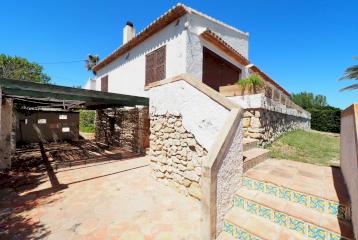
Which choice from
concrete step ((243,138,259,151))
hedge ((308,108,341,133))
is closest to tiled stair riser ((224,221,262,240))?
concrete step ((243,138,259,151))

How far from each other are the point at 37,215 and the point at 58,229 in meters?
0.85

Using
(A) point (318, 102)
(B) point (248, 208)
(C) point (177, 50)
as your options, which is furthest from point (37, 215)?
(A) point (318, 102)

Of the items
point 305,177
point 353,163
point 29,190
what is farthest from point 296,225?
point 29,190

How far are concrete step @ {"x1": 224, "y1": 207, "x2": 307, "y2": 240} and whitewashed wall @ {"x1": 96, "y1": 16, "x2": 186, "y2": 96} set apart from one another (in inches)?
233

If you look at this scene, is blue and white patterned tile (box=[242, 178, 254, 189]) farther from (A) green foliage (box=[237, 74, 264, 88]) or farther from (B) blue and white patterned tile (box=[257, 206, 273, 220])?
(A) green foliage (box=[237, 74, 264, 88])

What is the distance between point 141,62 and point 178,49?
9.89 feet

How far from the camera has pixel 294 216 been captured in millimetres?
2689

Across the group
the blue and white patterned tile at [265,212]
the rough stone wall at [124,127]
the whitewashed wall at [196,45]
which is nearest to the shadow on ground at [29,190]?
the rough stone wall at [124,127]

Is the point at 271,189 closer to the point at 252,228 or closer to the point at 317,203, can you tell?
the point at 317,203

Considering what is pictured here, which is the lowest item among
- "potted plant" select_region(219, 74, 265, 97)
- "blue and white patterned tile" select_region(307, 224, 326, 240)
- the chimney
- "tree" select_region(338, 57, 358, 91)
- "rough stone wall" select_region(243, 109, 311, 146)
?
"blue and white patterned tile" select_region(307, 224, 326, 240)

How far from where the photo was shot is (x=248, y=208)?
319 centimetres

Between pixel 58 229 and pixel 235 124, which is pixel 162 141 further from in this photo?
pixel 58 229

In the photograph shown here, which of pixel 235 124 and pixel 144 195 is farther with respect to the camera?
pixel 144 195

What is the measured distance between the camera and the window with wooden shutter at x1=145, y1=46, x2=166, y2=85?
8.68m
